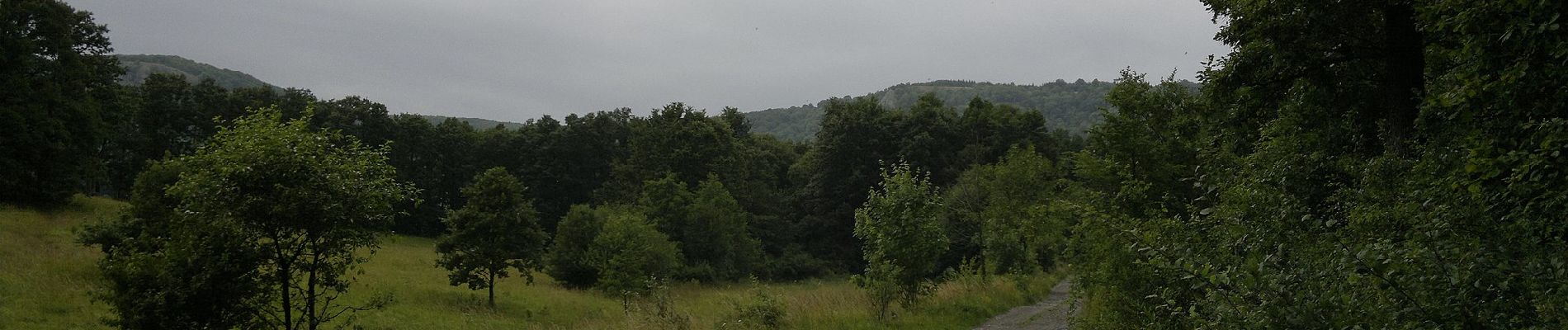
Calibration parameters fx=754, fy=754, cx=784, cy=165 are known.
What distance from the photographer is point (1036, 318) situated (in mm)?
19859

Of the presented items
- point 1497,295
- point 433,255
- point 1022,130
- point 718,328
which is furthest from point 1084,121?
point 1497,295

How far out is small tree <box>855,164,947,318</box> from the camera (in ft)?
55.2

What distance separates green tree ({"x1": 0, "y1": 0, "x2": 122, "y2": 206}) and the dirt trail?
38341 millimetres

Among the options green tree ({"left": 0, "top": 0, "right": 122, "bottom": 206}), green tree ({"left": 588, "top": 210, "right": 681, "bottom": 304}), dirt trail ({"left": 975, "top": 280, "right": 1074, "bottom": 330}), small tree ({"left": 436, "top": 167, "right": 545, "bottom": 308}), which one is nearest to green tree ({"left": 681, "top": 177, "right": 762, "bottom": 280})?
green tree ({"left": 588, "top": 210, "right": 681, "bottom": 304})

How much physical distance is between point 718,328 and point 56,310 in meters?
16.1

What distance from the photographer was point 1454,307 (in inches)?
155

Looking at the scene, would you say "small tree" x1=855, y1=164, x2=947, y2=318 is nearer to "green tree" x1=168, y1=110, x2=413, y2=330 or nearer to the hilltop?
"green tree" x1=168, y1=110, x2=413, y2=330

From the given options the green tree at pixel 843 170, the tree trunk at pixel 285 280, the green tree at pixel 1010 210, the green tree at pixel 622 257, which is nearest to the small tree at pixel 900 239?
the tree trunk at pixel 285 280

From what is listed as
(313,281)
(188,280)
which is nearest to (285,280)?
(313,281)

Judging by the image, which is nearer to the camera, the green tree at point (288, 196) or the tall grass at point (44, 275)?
the green tree at point (288, 196)

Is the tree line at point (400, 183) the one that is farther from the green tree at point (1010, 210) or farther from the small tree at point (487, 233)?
the green tree at point (1010, 210)

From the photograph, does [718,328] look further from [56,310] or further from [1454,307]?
[56,310]

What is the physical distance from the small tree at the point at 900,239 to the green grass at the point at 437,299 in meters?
0.75

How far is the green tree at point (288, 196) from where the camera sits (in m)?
9.88
